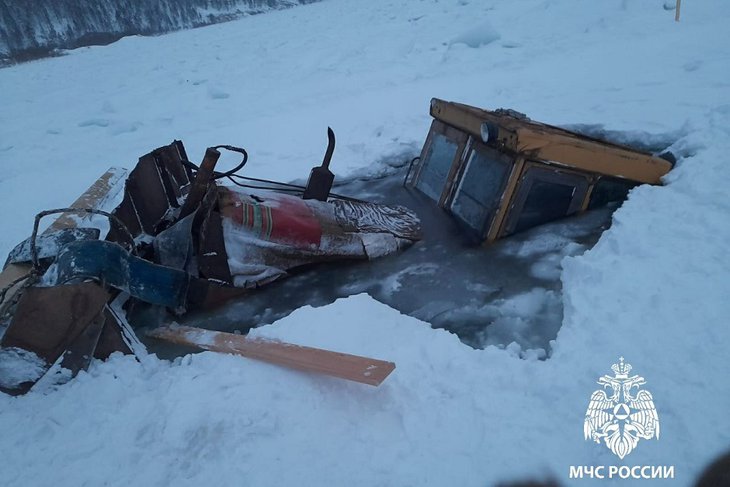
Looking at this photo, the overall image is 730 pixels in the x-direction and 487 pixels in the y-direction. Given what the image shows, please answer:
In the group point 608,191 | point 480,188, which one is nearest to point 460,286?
point 480,188

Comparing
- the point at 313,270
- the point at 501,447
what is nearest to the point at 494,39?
the point at 313,270

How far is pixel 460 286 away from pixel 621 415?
1.59 metres

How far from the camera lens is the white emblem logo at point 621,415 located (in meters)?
2.17

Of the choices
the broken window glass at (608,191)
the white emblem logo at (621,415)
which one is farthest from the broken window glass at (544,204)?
the white emblem logo at (621,415)

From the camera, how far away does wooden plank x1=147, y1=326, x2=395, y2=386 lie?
2518 mm

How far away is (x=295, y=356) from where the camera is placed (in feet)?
8.87

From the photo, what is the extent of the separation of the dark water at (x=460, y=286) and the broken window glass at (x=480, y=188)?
18 centimetres

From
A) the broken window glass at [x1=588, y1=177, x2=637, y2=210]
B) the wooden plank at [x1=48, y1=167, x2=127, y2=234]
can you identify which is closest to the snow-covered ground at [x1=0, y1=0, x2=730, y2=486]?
the broken window glass at [x1=588, y1=177, x2=637, y2=210]

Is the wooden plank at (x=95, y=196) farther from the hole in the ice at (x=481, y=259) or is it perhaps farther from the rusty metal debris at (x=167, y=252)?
the hole in the ice at (x=481, y=259)

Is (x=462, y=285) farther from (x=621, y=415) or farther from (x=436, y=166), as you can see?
(x=436, y=166)

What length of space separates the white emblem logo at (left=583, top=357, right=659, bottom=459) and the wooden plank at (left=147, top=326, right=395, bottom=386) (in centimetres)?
103

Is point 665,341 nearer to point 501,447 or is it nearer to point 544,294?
point 544,294

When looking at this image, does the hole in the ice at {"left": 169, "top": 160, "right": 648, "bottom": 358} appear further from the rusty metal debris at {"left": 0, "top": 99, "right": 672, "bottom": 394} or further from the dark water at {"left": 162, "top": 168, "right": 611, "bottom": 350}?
the rusty metal debris at {"left": 0, "top": 99, "right": 672, "bottom": 394}

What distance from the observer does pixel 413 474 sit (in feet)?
6.98
